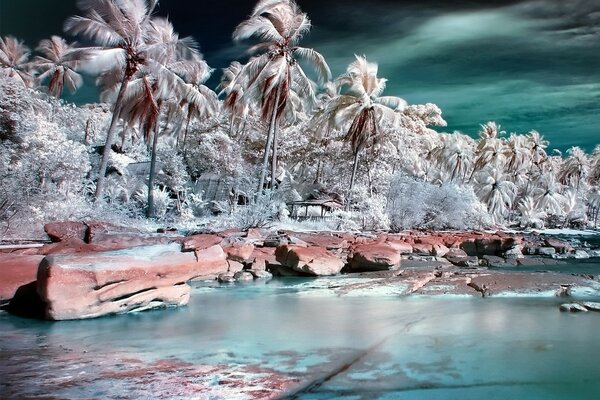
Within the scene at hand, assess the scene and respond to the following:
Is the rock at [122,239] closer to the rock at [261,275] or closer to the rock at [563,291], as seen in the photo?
the rock at [261,275]

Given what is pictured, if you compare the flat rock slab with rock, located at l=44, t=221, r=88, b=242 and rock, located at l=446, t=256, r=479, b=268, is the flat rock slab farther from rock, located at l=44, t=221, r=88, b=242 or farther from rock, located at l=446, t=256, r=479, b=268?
rock, located at l=44, t=221, r=88, b=242

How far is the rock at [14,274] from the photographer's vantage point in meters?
9.02

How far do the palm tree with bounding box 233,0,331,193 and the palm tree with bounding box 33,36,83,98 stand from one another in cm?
1770

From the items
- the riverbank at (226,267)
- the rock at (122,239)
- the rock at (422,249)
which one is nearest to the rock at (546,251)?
the riverbank at (226,267)

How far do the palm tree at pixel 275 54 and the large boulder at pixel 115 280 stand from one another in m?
13.0

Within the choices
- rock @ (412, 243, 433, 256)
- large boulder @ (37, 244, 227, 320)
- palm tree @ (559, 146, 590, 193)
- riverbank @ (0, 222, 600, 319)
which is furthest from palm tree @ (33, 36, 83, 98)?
palm tree @ (559, 146, 590, 193)

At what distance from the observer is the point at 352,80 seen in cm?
3006

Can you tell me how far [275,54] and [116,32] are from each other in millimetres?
7253

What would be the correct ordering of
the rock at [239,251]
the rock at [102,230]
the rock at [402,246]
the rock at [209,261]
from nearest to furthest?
the rock at [209,261]
the rock at [102,230]
the rock at [239,251]
the rock at [402,246]

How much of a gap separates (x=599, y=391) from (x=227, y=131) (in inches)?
1282

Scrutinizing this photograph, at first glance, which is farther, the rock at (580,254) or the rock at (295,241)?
the rock at (580,254)

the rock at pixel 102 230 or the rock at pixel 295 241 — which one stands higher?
the rock at pixel 102 230

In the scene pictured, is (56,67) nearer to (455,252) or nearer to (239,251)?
(239,251)

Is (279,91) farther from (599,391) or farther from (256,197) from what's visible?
(599,391)
